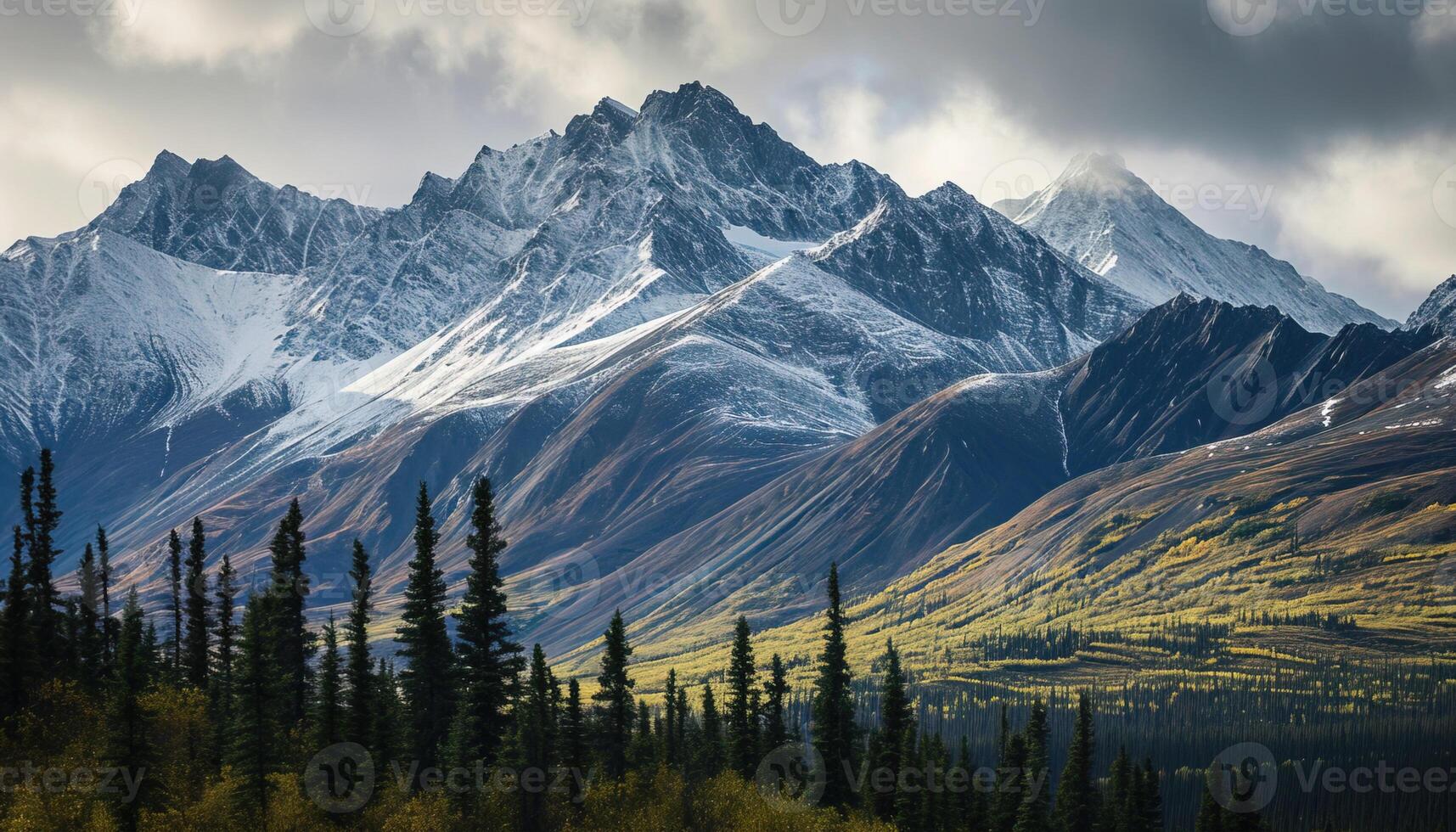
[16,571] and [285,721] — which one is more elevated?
[16,571]

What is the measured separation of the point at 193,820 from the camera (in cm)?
7875

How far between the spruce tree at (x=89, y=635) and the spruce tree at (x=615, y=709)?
116ft

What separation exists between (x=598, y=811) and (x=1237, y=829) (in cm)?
5095

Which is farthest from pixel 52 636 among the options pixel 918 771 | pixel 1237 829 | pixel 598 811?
pixel 1237 829

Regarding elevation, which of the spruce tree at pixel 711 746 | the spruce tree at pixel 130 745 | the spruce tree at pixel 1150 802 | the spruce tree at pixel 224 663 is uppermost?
the spruce tree at pixel 224 663

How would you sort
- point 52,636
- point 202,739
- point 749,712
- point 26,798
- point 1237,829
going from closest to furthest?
point 26,798 → point 202,739 → point 52,636 → point 1237,829 → point 749,712

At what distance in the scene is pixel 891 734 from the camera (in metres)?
110

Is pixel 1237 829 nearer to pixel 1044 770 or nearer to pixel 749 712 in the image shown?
pixel 1044 770

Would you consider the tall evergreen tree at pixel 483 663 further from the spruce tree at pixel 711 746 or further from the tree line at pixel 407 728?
the spruce tree at pixel 711 746

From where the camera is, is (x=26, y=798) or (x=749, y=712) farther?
(x=749, y=712)

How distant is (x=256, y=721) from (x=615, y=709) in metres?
28.6

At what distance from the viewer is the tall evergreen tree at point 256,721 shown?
79625 millimetres

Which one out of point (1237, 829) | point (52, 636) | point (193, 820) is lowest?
point (1237, 829)

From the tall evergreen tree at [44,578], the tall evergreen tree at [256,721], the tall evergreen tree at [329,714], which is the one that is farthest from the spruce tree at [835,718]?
the tall evergreen tree at [44,578]
